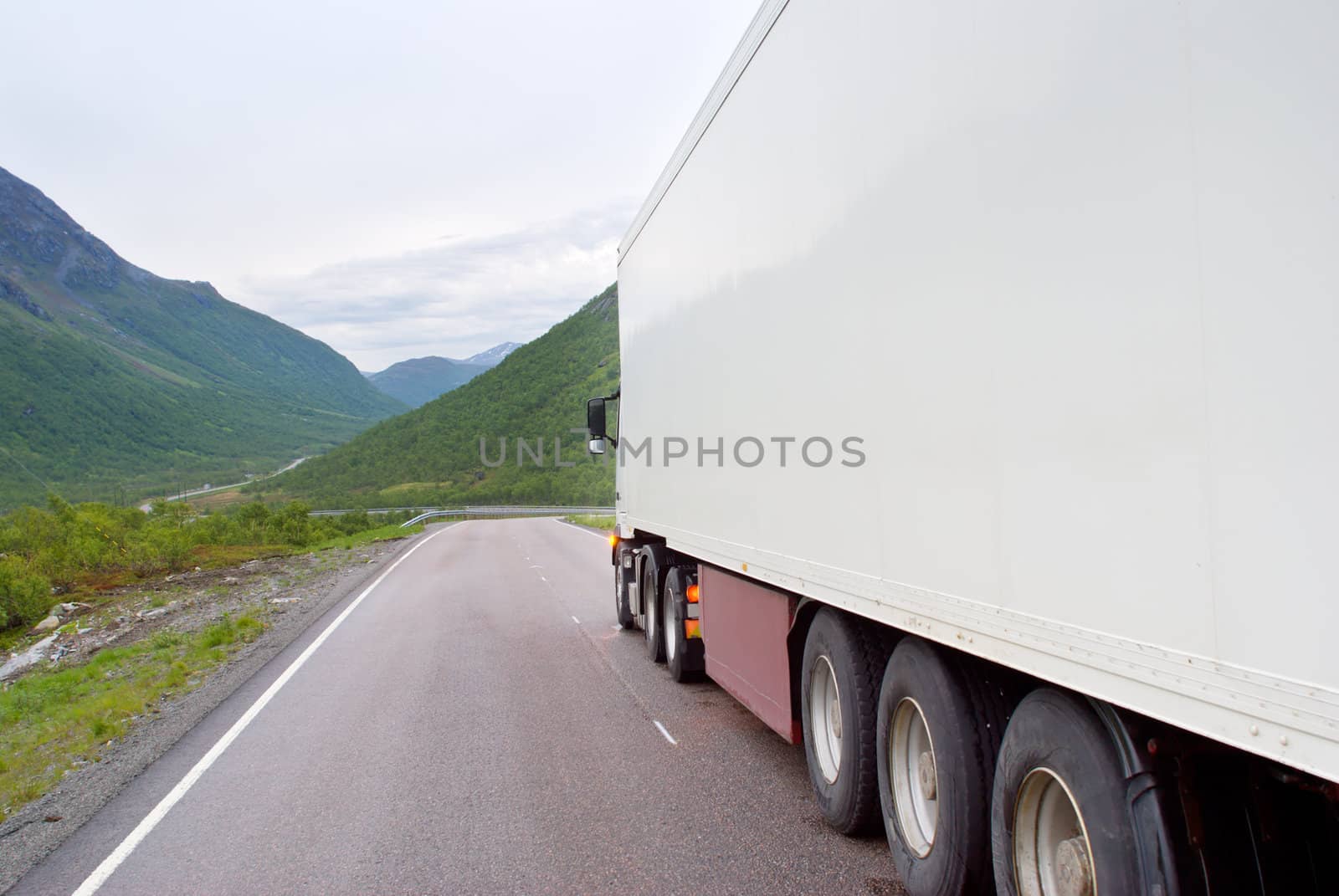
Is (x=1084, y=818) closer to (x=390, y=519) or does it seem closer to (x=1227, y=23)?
(x=1227, y=23)

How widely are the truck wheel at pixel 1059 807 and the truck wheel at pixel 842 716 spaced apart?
4.33 ft

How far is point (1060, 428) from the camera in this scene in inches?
111

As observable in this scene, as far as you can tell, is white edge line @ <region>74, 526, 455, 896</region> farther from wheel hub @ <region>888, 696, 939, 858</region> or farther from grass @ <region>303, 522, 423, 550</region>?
grass @ <region>303, 522, 423, 550</region>

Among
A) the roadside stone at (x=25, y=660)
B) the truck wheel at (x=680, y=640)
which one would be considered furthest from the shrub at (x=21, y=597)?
the truck wheel at (x=680, y=640)

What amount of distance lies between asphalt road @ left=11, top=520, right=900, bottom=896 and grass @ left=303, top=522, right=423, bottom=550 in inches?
1002

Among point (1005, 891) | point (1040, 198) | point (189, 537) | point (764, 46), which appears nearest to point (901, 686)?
point (1005, 891)

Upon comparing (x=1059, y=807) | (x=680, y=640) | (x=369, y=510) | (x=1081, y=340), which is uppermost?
(x=1081, y=340)

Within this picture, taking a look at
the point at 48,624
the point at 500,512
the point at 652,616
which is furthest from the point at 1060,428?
the point at 500,512

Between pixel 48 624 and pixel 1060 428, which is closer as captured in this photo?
pixel 1060 428

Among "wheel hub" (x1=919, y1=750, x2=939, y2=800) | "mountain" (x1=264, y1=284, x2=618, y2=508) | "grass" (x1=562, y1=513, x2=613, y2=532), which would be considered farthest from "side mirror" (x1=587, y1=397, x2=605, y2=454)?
"mountain" (x1=264, y1=284, x2=618, y2=508)

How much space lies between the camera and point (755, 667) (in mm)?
6562

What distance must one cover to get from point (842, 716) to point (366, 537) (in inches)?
1505

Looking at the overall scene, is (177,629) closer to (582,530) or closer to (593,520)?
(582,530)

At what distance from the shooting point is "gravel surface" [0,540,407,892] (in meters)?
6.07
